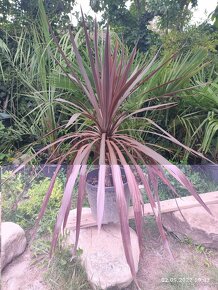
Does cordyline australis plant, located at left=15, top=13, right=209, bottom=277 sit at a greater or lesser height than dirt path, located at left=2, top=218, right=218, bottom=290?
greater

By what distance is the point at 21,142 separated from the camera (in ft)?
7.55

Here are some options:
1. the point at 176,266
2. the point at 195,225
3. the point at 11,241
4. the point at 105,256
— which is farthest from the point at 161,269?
the point at 11,241

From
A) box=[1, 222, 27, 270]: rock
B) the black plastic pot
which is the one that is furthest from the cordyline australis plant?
box=[1, 222, 27, 270]: rock

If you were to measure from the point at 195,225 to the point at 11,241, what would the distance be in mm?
683

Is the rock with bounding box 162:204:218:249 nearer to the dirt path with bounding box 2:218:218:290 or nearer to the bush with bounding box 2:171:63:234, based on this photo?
the dirt path with bounding box 2:218:218:290

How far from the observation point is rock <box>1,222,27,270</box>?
0.93m

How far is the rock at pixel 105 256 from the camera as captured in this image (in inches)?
33.3

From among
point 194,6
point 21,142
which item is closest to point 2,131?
point 21,142

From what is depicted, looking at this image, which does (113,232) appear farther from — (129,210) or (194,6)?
(194,6)

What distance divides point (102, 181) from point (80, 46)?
157 centimetres

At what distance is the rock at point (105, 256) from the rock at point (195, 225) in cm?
20

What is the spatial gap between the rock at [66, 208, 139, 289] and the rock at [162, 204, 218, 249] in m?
0.20

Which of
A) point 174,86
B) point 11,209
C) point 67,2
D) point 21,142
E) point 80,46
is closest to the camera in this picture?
point 11,209

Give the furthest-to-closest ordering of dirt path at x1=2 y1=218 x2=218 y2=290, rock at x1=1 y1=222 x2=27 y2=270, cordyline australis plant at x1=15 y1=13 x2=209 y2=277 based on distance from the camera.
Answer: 1. rock at x1=1 y1=222 x2=27 y2=270
2. dirt path at x1=2 y1=218 x2=218 y2=290
3. cordyline australis plant at x1=15 y1=13 x2=209 y2=277
